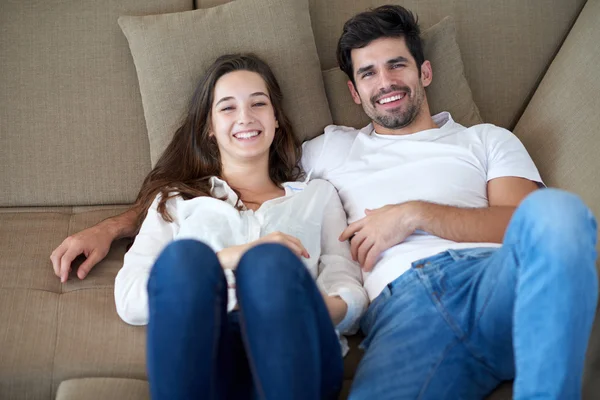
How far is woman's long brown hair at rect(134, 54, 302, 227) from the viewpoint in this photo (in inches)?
76.7

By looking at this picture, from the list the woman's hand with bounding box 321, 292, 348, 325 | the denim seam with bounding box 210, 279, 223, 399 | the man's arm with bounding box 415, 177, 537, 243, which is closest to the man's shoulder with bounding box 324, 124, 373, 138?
the man's arm with bounding box 415, 177, 537, 243

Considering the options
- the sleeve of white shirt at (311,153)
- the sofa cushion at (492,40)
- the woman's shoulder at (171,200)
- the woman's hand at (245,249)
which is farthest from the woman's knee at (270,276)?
the sofa cushion at (492,40)

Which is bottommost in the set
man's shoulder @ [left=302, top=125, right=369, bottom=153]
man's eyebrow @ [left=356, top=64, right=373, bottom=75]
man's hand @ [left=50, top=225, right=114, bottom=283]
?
man's hand @ [left=50, top=225, right=114, bottom=283]

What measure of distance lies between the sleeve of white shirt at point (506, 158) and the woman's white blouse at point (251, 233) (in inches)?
17.3

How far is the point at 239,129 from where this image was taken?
1857 mm

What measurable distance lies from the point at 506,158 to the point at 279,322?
97 cm

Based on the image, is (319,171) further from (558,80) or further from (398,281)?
(558,80)

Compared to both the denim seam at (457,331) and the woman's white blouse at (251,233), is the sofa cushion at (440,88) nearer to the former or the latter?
the woman's white blouse at (251,233)

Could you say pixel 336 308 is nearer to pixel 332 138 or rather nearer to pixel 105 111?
pixel 332 138

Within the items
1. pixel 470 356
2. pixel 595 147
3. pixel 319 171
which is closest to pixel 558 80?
pixel 595 147

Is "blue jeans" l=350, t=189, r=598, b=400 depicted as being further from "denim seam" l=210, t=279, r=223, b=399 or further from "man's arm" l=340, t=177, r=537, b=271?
"denim seam" l=210, t=279, r=223, b=399

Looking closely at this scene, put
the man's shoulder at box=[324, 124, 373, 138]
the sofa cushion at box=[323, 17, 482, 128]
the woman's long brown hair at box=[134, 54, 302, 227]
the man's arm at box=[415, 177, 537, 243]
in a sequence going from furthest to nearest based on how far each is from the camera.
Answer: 1. the sofa cushion at box=[323, 17, 482, 128]
2. the man's shoulder at box=[324, 124, 373, 138]
3. the woman's long brown hair at box=[134, 54, 302, 227]
4. the man's arm at box=[415, 177, 537, 243]

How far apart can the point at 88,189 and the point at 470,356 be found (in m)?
1.31

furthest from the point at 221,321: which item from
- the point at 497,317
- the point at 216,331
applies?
the point at 497,317
